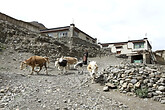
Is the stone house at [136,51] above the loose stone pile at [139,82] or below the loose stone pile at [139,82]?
above

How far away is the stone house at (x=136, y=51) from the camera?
23405 millimetres

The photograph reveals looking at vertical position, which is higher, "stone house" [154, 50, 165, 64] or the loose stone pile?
"stone house" [154, 50, 165, 64]

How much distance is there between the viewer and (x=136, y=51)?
2652 centimetres

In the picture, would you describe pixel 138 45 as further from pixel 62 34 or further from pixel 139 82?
pixel 139 82

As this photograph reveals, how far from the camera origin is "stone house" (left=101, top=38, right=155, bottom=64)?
2340 centimetres

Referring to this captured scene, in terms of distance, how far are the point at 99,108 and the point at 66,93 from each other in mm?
2150

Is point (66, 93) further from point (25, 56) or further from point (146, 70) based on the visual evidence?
point (25, 56)

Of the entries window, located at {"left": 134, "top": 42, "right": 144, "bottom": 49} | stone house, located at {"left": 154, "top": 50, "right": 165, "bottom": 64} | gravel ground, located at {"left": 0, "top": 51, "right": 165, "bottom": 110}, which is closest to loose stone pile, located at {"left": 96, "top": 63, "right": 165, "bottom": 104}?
gravel ground, located at {"left": 0, "top": 51, "right": 165, "bottom": 110}

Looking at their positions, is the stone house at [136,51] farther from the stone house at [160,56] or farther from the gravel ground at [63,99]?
the gravel ground at [63,99]

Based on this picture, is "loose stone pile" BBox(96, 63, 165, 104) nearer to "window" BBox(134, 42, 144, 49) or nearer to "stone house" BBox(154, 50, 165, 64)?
"stone house" BBox(154, 50, 165, 64)

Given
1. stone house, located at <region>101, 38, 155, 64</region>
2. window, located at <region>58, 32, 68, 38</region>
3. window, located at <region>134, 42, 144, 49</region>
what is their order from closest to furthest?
1. stone house, located at <region>101, 38, 155, 64</region>
2. window, located at <region>58, 32, 68, 38</region>
3. window, located at <region>134, 42, 144, 49</region>

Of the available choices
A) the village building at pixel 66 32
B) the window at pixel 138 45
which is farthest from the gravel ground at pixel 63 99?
the window at pixel 138 45

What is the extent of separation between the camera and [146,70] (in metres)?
9.84

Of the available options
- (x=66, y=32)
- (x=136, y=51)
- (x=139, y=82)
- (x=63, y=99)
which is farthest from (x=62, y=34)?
(x=63, y=99)
